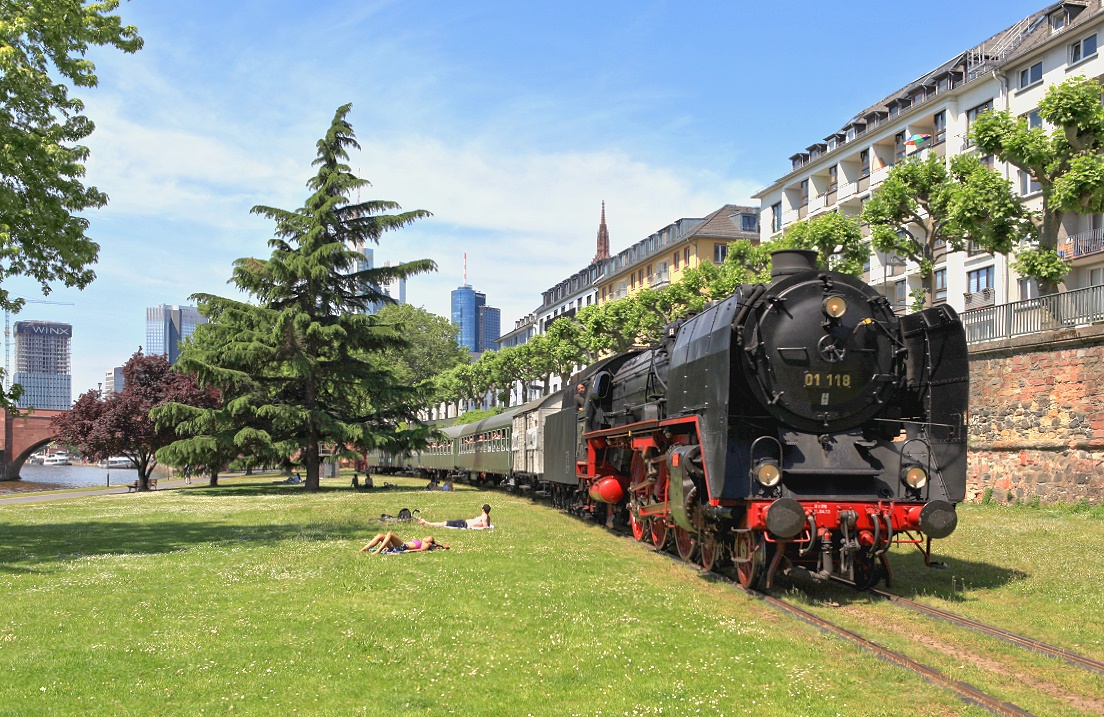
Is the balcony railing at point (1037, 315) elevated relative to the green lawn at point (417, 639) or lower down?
elevated

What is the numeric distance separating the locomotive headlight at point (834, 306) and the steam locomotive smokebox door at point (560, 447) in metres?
11.2

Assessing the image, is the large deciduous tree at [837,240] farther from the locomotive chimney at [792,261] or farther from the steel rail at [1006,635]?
the steel rail at [1006,635]

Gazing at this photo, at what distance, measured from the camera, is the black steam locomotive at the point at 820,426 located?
34.8ft

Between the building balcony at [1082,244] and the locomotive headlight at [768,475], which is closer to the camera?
the locomotive headlight at [768,475]

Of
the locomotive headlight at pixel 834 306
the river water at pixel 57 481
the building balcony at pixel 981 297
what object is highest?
the building balcony at pixel 981 297

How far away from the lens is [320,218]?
37.8 m

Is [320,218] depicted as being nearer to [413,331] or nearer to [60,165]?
[60,165]

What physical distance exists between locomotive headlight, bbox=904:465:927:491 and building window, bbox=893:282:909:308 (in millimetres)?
39585

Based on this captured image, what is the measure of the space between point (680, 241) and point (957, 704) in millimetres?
65436

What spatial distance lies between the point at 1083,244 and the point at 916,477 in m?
32.2

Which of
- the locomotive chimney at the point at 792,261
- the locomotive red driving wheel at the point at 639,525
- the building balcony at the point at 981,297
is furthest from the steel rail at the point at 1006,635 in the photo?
the building balcony at the point at 981,297

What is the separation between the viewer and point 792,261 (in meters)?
12.2

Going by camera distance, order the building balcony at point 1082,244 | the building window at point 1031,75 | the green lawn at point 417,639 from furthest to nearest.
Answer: the building window at point 1031,75
the building balcony at point 1082,244
the green lawn at point 417,639

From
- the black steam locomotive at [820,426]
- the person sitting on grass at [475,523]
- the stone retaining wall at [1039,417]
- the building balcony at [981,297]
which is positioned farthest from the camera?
the building balcony at [981,297]
